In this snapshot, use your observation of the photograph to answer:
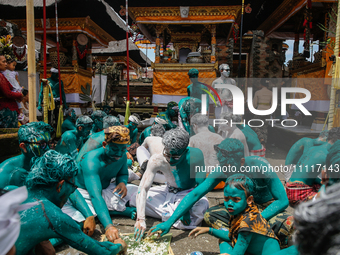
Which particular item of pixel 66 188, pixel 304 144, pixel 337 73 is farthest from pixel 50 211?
pixel 337 73

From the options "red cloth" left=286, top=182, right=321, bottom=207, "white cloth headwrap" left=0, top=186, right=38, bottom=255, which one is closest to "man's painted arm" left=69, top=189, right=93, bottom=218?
"white cloth headwrap" left=0, top=186, right=38, bottom=255

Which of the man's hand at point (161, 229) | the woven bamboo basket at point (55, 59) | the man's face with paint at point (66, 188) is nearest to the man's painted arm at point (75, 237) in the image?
the man's face with paint at point (66, 188)

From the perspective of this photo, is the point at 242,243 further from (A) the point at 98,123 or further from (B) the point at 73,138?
(A) the point at 98,123

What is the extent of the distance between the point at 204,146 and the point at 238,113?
3.03ft

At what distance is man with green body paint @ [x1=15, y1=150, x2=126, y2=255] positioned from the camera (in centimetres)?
130

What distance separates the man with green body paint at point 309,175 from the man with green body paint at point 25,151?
2617mm

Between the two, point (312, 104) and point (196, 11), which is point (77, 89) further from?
point (312, 104)

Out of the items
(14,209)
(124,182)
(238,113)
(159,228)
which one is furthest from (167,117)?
(14,209)

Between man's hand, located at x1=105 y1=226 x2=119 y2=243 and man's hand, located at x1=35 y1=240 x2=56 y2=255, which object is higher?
man's hand, located at x1=35 y1=240 x2=56 y2=255

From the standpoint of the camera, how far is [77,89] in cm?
991

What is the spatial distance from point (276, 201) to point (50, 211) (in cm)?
177

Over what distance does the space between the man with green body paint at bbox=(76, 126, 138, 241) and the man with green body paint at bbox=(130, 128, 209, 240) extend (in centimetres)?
17

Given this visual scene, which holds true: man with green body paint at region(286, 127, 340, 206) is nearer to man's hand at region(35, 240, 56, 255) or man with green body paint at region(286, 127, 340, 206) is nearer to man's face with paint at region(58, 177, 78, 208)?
man's face with paint at region(58, 177, 78, 208)

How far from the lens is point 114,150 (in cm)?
255
